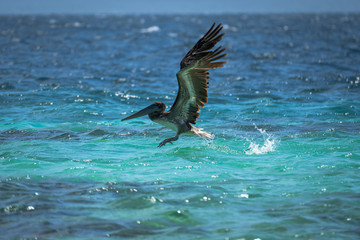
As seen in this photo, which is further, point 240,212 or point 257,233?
point 240,212

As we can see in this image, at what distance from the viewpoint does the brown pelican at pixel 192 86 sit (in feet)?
28.6

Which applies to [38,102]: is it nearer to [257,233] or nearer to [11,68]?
[11,68]

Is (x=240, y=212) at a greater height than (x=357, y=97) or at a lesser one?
lesser

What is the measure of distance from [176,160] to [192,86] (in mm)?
1547

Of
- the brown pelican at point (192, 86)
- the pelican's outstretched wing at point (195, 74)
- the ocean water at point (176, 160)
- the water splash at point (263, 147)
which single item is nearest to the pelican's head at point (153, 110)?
the brown pelican at point (192, 86)

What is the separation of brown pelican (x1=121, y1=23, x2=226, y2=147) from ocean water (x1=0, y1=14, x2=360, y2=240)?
2.42 feet

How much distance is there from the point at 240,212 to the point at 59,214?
2.34 m

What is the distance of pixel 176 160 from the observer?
10.0 meters

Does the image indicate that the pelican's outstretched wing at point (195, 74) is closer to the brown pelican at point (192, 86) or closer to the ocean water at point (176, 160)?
the brown pelican at point (192, 86)

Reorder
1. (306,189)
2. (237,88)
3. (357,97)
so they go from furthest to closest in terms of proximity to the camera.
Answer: (237,88) < (357,97) < (306,189)

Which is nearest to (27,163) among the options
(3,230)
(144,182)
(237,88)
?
(144,182)

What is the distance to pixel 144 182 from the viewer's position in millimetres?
8477

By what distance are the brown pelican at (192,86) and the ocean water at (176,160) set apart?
74cm

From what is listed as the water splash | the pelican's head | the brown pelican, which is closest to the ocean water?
the water splash
